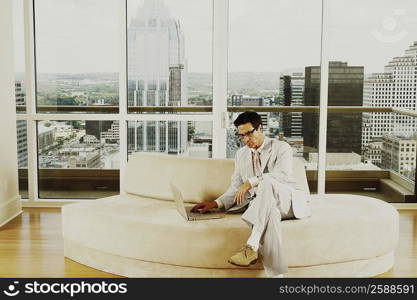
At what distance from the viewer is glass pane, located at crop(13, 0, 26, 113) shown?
6.00m

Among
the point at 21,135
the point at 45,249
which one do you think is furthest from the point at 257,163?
the point at 21,135

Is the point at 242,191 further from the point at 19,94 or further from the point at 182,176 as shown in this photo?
the point at 19,94

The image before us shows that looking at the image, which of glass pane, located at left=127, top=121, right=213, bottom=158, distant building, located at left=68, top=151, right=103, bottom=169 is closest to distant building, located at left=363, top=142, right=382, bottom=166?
glass pane, located at left=127, top=121, right=213, bottom=158

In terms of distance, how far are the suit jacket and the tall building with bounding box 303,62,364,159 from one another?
1.91m

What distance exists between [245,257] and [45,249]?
175cm

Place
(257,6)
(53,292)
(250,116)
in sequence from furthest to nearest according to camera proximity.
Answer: (257,6)
(250,116)
(53,292)

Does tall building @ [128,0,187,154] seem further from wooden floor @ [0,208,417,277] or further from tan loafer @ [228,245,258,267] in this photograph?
tan loafer @ [228,245,258,267]

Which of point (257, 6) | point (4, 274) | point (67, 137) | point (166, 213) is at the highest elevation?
point (257, 6)

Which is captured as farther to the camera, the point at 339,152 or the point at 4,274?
the point at 339,152

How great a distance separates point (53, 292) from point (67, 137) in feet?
8.98

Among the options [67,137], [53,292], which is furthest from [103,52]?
[53,292]

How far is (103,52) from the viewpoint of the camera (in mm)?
6074

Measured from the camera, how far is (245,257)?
3707 millimetres

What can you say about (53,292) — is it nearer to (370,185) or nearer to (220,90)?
(220,90)
